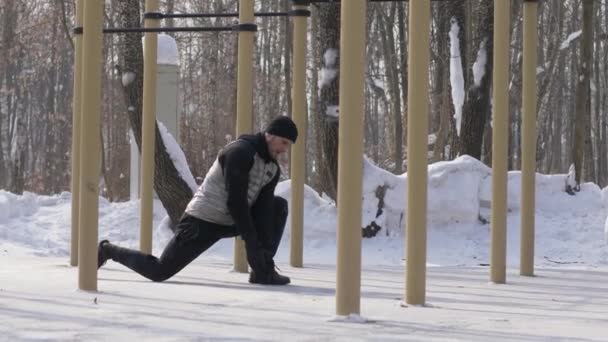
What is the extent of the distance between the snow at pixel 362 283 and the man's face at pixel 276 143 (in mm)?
878

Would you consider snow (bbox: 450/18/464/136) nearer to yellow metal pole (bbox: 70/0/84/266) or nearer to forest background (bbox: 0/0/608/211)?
forest background (bbox: 0/0/608/211)

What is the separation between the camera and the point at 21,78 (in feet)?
154

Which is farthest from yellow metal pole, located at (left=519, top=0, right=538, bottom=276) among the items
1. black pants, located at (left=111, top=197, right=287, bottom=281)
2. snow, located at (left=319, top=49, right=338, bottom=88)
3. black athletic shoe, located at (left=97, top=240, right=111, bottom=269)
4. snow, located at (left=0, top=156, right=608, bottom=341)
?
snow, located at (left=319, top=49, right=338, bottom=88)

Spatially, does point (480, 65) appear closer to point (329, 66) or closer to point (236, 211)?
point (329, 66)

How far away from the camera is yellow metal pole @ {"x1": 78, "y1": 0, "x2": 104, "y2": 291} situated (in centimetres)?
773

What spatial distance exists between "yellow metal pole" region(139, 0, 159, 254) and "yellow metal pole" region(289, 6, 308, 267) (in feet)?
3.67

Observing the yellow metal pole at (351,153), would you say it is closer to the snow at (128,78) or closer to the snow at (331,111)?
the snow at (331,111)

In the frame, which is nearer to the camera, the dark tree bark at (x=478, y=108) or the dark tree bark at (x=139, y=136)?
the dark tree bark at (x=139, y=136)

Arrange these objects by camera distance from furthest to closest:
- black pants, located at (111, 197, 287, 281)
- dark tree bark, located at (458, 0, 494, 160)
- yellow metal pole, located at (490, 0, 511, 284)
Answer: dark tree bark, located at (458, 0, 494, 160) < yellow metal pole, located at (490, 0, 511, 284) < black pants, located at (111, 197, 287, 281)

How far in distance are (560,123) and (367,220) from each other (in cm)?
3858

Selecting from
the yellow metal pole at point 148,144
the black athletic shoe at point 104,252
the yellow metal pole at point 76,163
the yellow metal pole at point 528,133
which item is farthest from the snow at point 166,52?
the black athletic shoe at point 104,252

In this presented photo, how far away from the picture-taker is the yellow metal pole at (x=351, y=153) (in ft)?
21.4

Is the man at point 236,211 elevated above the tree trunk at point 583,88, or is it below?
below

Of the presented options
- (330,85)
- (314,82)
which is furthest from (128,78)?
(314,82)
